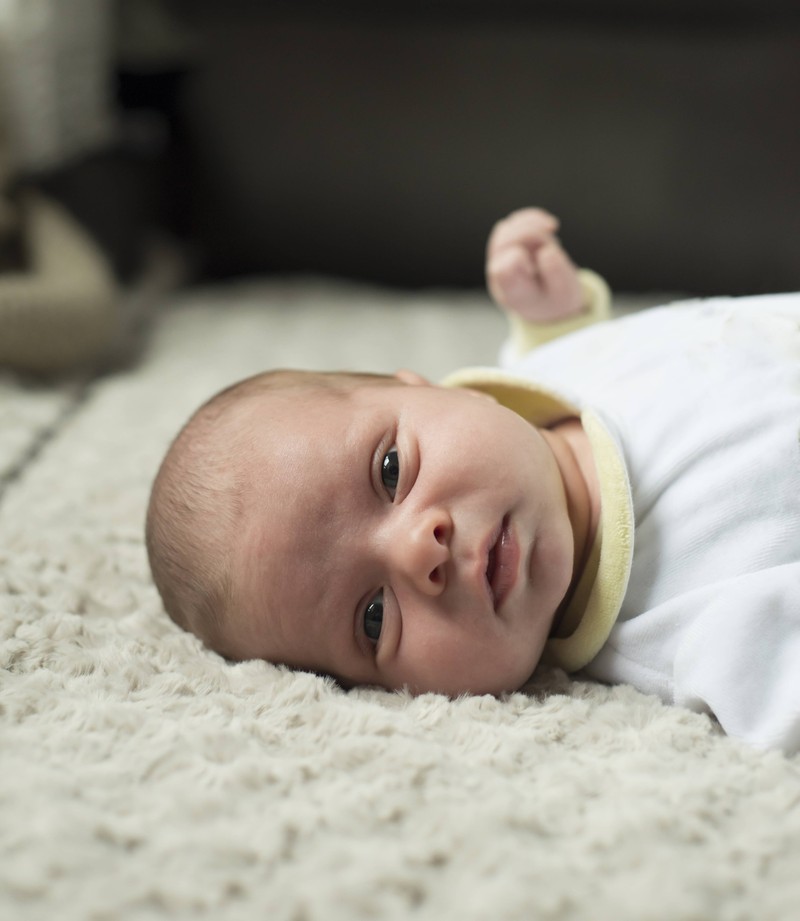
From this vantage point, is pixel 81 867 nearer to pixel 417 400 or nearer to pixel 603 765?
pixel 603 765

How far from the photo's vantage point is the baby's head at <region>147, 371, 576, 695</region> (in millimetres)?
790

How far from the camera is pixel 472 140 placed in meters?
2.00

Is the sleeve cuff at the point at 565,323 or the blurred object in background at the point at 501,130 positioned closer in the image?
the sleeve cuff at the point at 565,323

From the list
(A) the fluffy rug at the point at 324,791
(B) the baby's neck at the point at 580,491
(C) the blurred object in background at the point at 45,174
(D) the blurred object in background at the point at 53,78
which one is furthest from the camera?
(D) the blurred object in background at the point at 53,78

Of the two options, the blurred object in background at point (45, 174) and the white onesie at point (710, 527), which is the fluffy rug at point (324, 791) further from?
the blurred object in background at point (45, 174)

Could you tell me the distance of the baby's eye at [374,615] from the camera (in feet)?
2.69

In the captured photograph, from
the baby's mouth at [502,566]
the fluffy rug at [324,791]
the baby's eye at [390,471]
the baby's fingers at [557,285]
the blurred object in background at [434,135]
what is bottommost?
the fluffy rug at [324,791]

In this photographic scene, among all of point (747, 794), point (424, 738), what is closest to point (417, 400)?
point (424, 738)

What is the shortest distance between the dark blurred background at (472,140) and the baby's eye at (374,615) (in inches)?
52.8

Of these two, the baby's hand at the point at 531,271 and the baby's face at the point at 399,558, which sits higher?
the baby's hand at the point at 531,271

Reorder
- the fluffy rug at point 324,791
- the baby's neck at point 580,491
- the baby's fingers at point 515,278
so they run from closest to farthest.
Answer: the fluffy rug at point 324,791, the baby's neck at point 580,491, the baby's fingers at point 515,278

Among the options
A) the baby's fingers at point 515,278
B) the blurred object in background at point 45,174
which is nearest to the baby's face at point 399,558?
the baby's fingers at point 515,278

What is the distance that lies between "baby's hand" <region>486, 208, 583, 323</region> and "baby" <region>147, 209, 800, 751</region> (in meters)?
0.34

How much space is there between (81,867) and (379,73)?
182 centimetres
